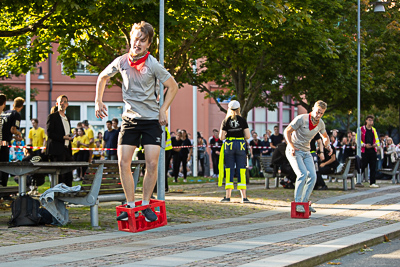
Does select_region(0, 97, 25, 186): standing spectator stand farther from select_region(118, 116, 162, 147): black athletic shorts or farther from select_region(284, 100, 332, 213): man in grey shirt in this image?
select_region(118, 116, 162, 147): black athletic shorts

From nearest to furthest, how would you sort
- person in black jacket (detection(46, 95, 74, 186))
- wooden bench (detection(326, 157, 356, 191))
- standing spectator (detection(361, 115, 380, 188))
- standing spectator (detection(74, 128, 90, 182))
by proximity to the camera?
1. person in black jacket (detection(46, 95, 74, 186))
2. wooden bench (detection(326, 157, 356, 191))
3. standing spectator (detection(361, 115, 380, 188))
4. standing spectator (detection(74, 128, 90, 182))

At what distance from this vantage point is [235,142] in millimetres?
15336

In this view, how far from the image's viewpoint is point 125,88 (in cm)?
879

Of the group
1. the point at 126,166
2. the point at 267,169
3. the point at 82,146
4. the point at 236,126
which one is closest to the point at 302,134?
the point at 236,126

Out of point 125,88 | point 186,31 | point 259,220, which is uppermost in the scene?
point 186,31

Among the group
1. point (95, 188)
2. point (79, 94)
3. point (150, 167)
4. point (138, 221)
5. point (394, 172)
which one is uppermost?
point (79, 94)

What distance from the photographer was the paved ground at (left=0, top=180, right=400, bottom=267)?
278 inches

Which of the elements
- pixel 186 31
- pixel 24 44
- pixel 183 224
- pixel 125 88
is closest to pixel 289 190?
pixel 186 31

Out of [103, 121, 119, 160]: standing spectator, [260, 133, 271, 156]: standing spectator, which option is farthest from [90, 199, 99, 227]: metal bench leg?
[260, 133, 271, 156]: standing spectator

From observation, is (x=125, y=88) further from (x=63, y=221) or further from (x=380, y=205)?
(x=380, y=205)

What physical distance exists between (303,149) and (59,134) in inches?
203

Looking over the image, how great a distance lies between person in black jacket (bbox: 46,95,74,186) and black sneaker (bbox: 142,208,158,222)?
5.88m

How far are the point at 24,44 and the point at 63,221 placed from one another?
9.92 meters

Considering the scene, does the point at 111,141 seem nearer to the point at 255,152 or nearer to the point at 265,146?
the point at 255,152
